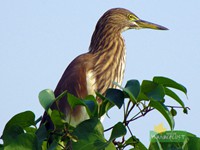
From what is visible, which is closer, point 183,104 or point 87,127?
point 87,127

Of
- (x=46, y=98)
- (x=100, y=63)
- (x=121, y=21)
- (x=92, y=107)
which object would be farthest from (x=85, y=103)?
(x=121, y=21)

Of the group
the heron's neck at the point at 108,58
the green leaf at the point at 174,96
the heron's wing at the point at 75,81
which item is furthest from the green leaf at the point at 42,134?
the heron's neck at the point at 108,58

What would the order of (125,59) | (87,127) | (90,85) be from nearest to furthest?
A: 1. (87,127)
2. (90,85)
3. (125,59)

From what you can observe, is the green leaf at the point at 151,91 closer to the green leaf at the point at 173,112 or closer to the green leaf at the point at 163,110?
the green leaf at the point at 163,110

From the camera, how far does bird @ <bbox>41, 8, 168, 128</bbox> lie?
359 centimetres

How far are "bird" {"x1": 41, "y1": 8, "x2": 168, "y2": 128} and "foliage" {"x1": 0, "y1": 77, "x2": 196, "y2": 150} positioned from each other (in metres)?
1.27

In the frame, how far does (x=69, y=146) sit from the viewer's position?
1.67 metres

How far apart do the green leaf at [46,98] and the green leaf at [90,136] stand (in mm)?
128

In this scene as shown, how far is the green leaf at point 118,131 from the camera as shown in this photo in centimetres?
161

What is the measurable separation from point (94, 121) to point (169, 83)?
29 cm

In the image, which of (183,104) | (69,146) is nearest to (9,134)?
(69,146)

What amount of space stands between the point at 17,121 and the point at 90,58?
213 cm

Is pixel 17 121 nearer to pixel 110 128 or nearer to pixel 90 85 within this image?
pixel 110 128

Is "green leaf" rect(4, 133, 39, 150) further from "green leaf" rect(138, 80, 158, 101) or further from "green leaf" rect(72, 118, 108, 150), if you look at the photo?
"green leaf" rect(138, 80, 158, 101)
